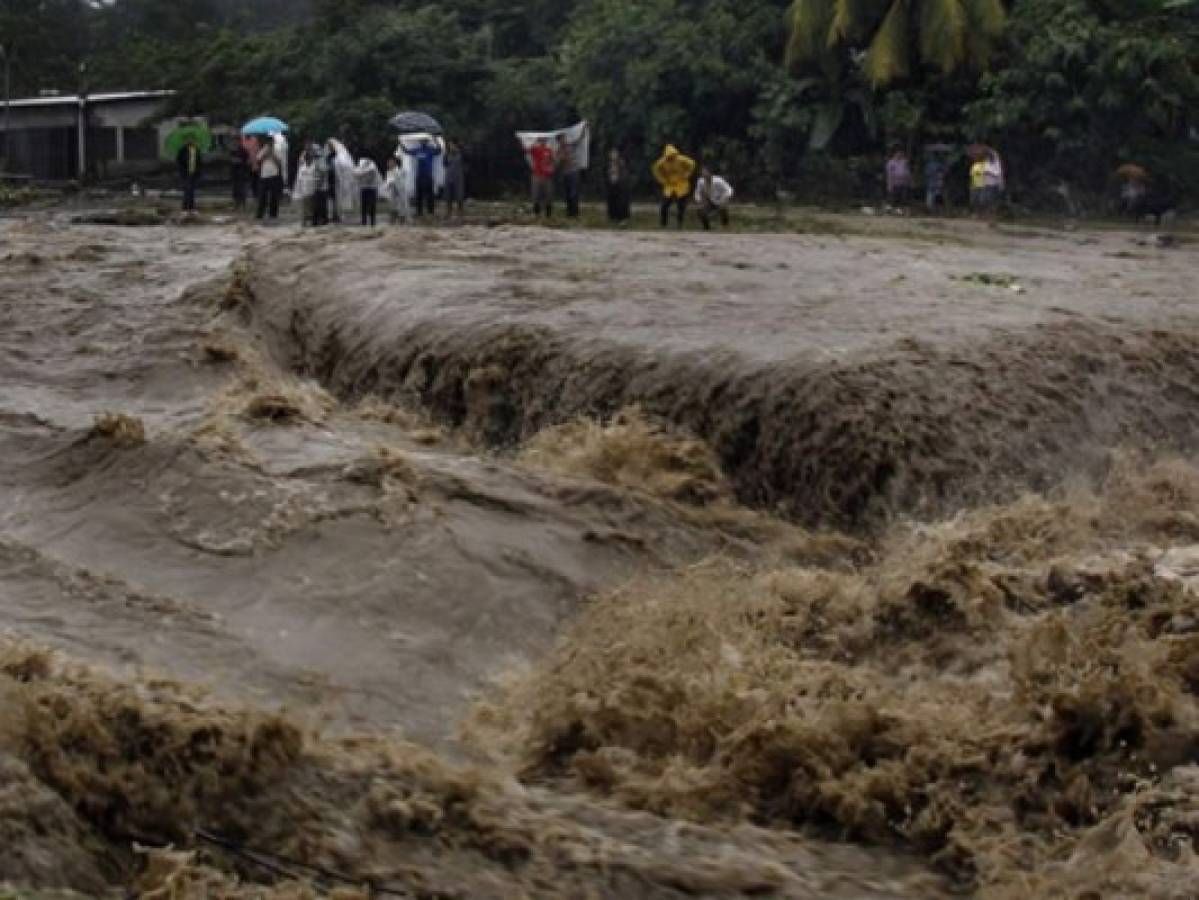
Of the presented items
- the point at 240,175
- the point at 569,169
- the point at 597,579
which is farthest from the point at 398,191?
the point at 597,579

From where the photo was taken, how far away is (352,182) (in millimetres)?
22172

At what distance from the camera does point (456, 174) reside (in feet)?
79.7

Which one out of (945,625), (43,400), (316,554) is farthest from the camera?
(43,400)

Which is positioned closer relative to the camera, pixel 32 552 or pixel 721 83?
pixel 32 552

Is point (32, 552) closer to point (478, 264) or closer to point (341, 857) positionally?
point (341, 857)

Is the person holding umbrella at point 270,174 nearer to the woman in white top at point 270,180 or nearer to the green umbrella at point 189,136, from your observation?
the woman in white top at point 270,180

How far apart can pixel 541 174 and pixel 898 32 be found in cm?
550

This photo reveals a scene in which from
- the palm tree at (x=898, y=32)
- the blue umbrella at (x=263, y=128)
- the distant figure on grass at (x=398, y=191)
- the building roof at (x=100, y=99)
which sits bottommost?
the distant figure on grass at (x=398, y=191)

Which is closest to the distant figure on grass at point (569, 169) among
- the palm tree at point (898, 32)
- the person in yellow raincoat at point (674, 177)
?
the person in yellow raincoat at point (674, 177)

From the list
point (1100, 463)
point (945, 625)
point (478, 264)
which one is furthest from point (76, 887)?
point (478, 264)

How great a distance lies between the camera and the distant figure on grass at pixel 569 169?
24.0 meters

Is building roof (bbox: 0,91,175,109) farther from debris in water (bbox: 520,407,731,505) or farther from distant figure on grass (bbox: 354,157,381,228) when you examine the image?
debris in water (bbox: 520,407,731,505)

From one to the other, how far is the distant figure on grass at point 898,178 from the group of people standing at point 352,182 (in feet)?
18.1

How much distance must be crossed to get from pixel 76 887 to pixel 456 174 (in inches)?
755
